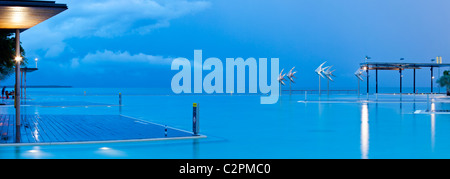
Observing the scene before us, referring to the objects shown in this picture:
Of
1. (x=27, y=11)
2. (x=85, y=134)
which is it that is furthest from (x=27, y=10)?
(x=85, y=134)

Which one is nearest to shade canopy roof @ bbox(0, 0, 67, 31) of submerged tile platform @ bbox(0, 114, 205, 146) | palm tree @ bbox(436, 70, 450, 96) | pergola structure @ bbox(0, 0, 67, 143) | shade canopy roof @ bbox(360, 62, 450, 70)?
pergola structure @ bbox(0, 0, 67, 143)

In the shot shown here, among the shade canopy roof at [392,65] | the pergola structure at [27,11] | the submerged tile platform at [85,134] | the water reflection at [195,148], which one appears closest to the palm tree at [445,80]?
the shade canopy roof at [392,65]

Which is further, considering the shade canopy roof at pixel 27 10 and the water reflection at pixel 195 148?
the shade canopy roof at pixel 27 10

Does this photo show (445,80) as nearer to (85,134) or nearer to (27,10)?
(85,134)

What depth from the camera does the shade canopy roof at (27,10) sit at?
1196cm

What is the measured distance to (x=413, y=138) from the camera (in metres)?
13.5

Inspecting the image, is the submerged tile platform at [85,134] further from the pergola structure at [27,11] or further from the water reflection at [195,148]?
the water reflection at [195,148]

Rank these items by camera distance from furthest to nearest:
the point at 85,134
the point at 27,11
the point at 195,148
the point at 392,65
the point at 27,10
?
the point at 392,65, the point at 85,134, the point at 27,11, the point at 27,10, the point at 195,148

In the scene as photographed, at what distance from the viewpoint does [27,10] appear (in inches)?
491

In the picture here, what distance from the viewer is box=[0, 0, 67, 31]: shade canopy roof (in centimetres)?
1196
